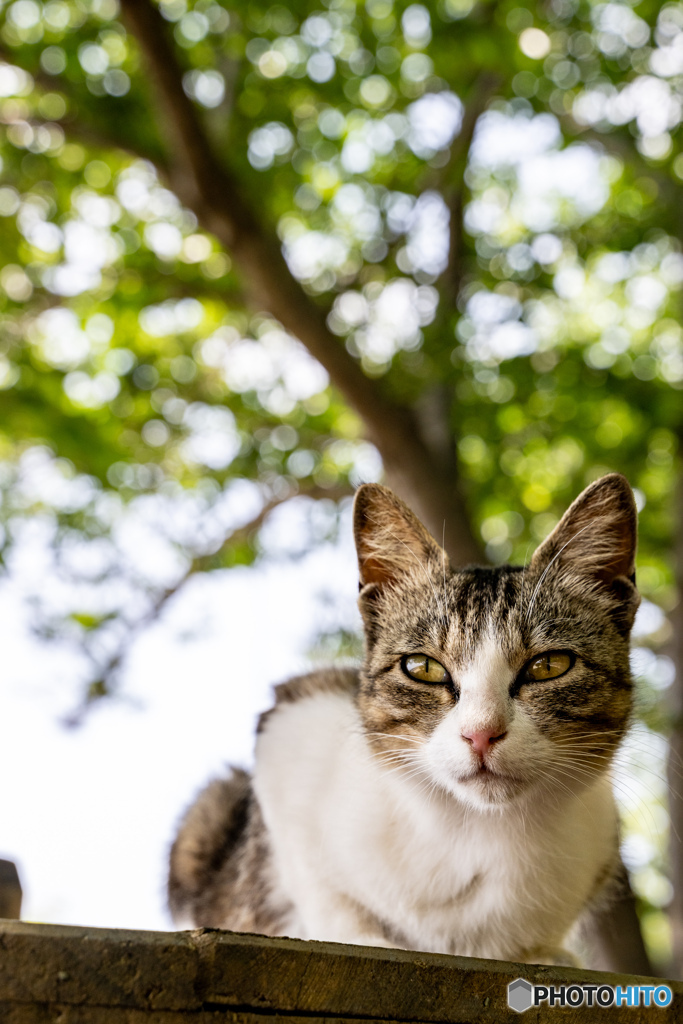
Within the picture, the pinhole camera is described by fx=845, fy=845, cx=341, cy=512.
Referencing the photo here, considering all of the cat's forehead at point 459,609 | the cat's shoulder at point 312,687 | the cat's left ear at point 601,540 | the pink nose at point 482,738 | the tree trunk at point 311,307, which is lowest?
the pink nose at point 482,738

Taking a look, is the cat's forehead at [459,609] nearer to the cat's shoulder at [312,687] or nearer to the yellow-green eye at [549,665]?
the yellow-green eye at [549,665]

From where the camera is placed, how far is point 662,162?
4.41 meters

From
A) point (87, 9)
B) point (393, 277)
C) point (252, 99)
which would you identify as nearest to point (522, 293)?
point (393, 277)

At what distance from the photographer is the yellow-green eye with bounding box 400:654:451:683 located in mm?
1608

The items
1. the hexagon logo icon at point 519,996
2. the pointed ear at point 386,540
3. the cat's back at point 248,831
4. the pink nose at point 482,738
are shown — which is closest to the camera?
the hexagon logo icon at point 519,996

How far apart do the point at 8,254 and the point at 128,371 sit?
3.02 feet

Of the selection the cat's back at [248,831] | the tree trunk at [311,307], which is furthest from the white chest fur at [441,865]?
the tree trunk at [311,307]

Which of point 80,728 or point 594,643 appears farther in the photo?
point 80,728

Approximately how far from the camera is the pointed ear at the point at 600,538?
1.71 metres

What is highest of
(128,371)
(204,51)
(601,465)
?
(204,51)

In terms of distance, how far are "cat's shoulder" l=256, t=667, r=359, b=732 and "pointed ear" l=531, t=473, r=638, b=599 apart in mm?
693

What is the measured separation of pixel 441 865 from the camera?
1.61 meters

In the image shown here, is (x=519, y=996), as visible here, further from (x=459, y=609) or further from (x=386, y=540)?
(x=386, y=540)

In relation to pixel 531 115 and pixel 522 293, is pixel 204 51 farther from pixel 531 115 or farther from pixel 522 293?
pixel 522 293
